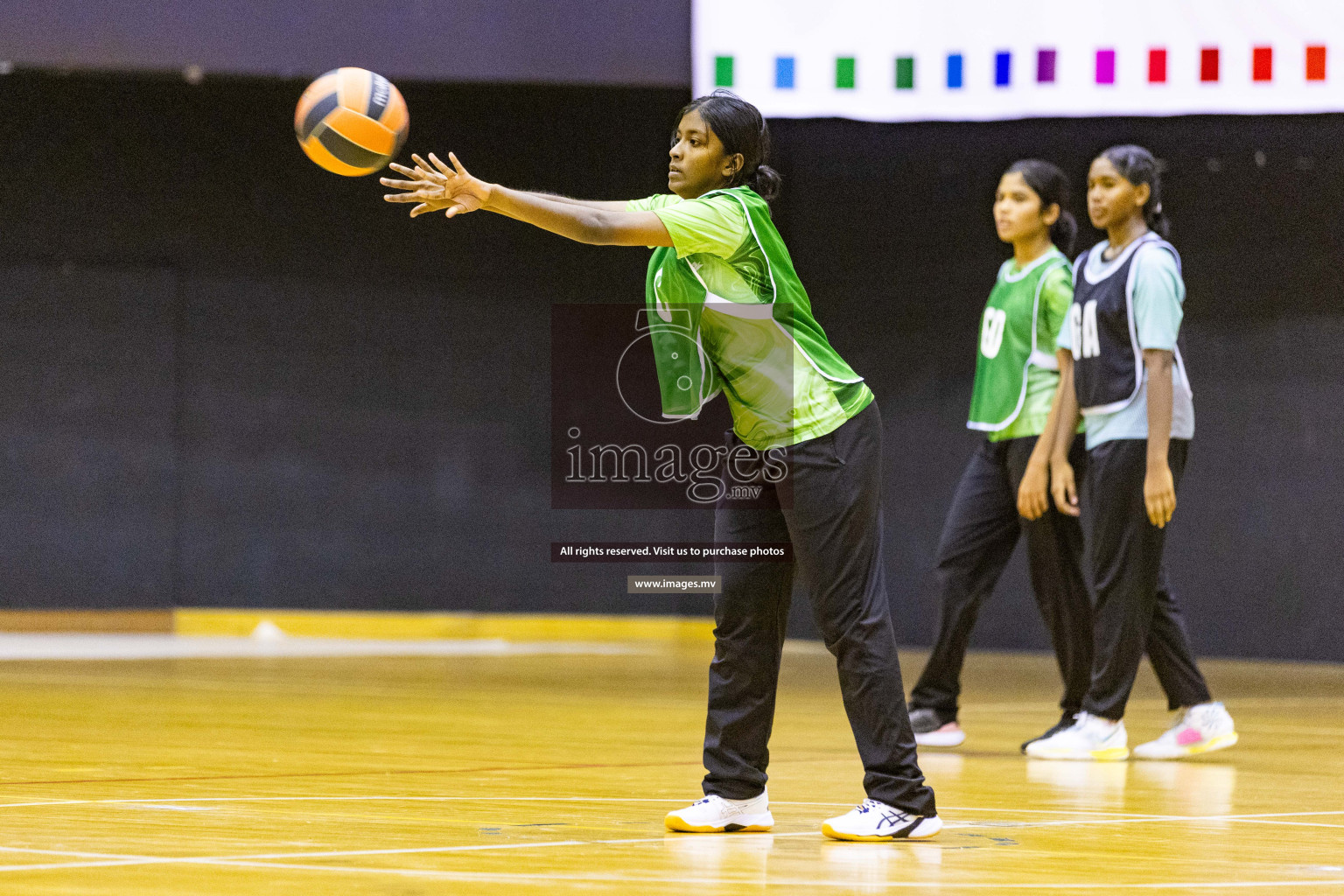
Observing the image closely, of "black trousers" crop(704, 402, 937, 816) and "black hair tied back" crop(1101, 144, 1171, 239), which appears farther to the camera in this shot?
"black hair tied back" crop(1101, 144, 1171, 239)

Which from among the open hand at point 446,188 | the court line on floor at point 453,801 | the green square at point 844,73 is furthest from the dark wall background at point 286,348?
the open hand at point 446,188

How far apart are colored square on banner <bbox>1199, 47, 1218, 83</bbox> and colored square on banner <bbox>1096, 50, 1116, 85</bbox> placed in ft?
1.19

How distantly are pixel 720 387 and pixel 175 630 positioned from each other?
6926 millimetres

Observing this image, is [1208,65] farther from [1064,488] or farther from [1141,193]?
[1064,488]

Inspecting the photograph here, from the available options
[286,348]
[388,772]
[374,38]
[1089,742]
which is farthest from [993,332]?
[286,348]

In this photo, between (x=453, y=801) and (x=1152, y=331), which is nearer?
(x=453, y=801)

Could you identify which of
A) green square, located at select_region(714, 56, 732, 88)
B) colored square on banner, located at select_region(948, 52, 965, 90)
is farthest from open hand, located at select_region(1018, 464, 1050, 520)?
green square, located at select_region(714, 56, 732, 88)

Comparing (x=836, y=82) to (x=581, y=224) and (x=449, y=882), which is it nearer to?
(x=581, y=224)

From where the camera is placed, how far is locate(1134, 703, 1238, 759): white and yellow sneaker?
14.7 ft

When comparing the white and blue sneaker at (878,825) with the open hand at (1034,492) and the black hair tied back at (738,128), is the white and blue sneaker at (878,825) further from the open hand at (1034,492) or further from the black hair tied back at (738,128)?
the open hand at (1034,492)

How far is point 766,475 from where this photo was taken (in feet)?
10.1

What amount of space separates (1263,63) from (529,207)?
5.43m

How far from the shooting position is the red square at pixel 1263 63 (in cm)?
712

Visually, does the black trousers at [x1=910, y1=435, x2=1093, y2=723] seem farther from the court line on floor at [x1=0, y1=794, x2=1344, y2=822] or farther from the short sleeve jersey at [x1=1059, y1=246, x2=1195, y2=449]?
the court line on floor at [x1=0, y1=794, x2=1344, y2=822]
